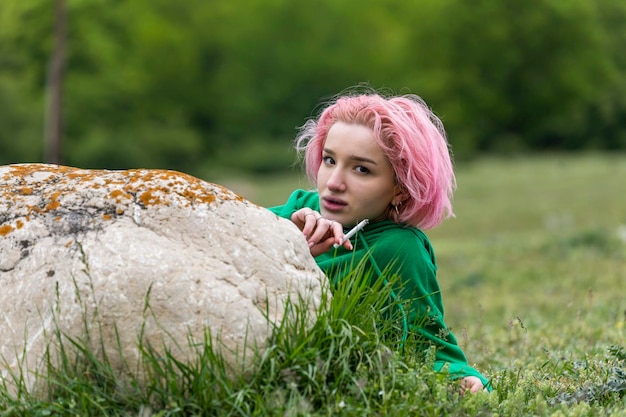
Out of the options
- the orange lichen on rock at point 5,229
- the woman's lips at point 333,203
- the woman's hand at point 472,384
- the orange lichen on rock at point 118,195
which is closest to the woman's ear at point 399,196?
the woman's lips at point 333,203

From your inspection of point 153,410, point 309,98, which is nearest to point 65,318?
point 153,410

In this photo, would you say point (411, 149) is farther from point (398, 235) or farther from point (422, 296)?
point (422, 296)

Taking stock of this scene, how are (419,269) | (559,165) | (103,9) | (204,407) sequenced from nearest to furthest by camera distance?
(204,407)
(419,269)
(559,165)
(103,9)

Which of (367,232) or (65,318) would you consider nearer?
(65,318)

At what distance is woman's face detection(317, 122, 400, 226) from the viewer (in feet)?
15.5

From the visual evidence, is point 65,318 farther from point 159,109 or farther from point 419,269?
point 159,109

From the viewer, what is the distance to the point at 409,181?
4668 mm

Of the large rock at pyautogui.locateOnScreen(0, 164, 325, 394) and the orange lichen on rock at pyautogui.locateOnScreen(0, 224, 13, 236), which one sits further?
the orange lichen on rock at pyautogui.locateOnScreen(0, 224, 13, 236)

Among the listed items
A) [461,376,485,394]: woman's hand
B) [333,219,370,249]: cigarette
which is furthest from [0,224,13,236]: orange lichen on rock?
[461,376,485,394]: woman's hand

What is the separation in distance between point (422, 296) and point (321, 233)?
1.87ft

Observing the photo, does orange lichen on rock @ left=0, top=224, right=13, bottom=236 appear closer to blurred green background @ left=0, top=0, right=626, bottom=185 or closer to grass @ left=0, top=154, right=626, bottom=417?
grass @ left=0, top=154, right=626, bottom=417

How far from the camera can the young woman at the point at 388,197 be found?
457 cm

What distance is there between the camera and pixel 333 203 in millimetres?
4785

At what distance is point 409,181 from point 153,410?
1723 mm
